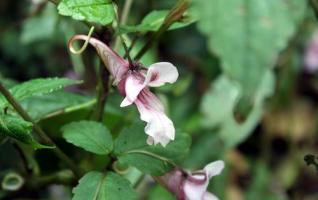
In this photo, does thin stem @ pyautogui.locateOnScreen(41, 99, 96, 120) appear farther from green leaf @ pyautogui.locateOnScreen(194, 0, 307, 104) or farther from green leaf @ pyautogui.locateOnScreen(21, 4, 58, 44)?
green leaf @ pyautogui.locateOnScreen(21, 4, 58, 44)

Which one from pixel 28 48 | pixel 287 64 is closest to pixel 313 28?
pixel 287 64

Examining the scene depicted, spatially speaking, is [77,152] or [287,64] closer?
[77,152]

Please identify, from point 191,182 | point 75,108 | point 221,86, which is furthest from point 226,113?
point 191,182

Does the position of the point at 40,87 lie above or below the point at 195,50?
above

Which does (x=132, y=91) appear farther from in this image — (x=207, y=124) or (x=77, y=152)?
(x=207, y=124)

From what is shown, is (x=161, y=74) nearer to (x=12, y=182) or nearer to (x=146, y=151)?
(x=146, y=151)

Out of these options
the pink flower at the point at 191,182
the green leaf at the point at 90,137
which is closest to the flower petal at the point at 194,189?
the pink flower at the point at 191,182
